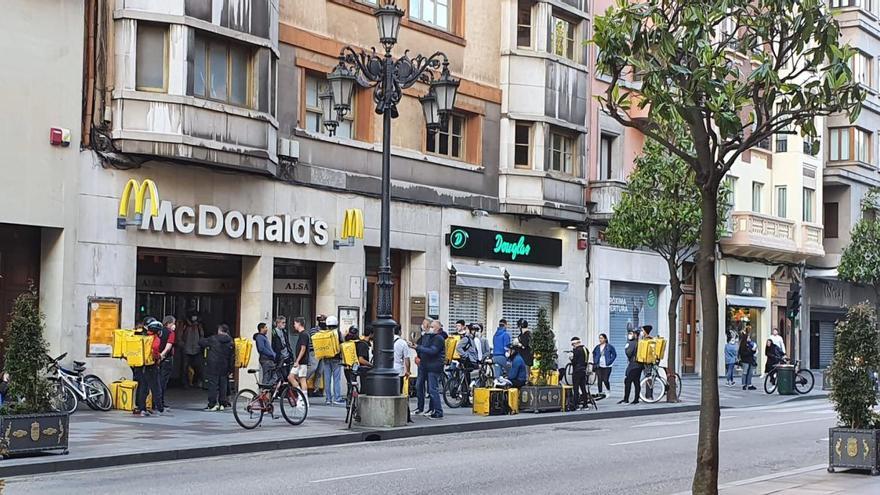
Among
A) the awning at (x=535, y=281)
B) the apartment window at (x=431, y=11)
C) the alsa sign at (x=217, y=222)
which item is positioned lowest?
the awning at (x=535, y=281)

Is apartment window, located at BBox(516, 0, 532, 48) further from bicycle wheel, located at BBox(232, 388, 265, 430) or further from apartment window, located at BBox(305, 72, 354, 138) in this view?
bicycle wheel, located at BBox(232, 388, 265, 430)

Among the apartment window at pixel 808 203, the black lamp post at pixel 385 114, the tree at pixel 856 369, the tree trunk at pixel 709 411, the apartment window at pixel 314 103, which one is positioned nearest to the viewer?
the tree trunk at pixel 709 411

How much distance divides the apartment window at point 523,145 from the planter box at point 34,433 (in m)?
20.1

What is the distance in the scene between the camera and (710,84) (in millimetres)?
10898

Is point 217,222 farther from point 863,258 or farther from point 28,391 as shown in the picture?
point 863,258

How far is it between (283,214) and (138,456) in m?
10.8

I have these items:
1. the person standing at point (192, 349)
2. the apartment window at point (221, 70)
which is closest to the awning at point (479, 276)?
the person standing at point (192, 349)

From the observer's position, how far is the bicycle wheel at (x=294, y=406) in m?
21.1

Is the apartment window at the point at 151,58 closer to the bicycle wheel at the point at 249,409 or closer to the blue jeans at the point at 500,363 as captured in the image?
the bicycle wheel at the point at 249,409

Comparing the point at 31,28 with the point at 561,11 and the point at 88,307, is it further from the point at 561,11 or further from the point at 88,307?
the point at 561,11

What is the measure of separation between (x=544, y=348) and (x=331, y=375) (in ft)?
14.8

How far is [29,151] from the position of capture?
71.5 feet

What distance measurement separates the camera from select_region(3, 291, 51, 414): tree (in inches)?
615

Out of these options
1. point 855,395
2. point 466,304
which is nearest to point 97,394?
point 466,304
